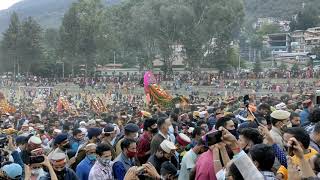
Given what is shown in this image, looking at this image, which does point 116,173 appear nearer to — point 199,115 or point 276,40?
point 199,115

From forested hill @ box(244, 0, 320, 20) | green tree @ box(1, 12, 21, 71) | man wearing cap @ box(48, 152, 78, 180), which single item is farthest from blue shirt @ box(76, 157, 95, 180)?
forested hill @ box(244, 0, 320, 20)

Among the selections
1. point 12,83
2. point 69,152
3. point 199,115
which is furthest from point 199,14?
point 69,152

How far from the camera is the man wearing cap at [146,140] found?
689 centimetres

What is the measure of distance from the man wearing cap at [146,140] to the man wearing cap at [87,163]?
70cm

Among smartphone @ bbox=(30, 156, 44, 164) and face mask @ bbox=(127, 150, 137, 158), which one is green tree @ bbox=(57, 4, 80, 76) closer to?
face mask @ bbox=(127, 150, 137, 158)

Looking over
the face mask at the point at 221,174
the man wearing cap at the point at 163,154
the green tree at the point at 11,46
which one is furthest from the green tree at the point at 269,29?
the face mask at the point at 221,174

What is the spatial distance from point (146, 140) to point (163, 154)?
1.10m

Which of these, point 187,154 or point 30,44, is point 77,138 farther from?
point 30,44

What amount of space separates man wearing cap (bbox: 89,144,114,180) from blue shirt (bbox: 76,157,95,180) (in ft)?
0.65

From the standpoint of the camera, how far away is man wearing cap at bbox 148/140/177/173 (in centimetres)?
587

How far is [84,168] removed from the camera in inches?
242

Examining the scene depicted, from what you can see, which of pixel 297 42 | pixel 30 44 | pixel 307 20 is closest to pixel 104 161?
pixel 30 44

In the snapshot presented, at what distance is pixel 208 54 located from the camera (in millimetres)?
45781

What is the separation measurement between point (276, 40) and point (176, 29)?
3845 cm
